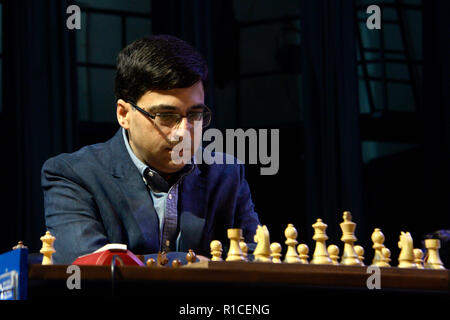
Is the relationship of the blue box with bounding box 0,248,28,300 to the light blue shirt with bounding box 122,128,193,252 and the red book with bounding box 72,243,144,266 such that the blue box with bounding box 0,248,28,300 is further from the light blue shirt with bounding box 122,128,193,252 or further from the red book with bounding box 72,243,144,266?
the light blue shirt with bounding box 122,128,193,252

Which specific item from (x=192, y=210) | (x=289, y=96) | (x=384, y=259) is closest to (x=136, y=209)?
(x=192, y=210)

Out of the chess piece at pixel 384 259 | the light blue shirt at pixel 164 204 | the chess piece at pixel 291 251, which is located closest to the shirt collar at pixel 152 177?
the light blue shirt at pixel 164 204

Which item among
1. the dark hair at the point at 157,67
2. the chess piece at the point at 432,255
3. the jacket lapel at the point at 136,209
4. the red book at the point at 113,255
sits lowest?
the chess piece at the point at 432,255

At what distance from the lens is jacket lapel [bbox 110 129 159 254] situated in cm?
186

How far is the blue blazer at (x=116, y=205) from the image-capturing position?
1.81 meters

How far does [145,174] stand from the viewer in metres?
1.95

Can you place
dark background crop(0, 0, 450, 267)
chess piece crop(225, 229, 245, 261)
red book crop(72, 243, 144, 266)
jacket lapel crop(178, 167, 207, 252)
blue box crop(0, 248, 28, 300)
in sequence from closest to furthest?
blue box crop(0, 248, 28, 300) < red book crop(72, 243, 144, 266) < chess piece crop(225, 229, 245, 261) < jacket lapel crop(178, 167, 207, 252) < dark background crop(0, 0, 450, 267)

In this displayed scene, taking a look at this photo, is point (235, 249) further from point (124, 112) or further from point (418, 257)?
point (124, 112)

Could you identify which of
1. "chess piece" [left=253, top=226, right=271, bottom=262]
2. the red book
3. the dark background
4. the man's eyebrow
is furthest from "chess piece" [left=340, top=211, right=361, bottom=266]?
the dark background

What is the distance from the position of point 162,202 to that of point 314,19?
214 centimetres

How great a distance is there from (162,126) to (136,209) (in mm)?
224

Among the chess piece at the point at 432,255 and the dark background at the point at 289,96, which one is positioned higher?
the dark background at the point at 289,96

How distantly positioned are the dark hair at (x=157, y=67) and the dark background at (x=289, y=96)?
1507mm

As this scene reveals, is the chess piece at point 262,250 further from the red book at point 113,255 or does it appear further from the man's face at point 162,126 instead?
the man's face at point 162,126
